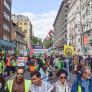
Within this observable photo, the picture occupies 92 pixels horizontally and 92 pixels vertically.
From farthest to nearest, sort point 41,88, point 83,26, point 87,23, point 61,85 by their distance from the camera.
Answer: point 83,26 < point 87,23 < point 61,85 < point 41,88

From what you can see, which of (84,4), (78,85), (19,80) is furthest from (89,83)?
(84,4)

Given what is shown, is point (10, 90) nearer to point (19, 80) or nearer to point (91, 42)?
point (19, 80)

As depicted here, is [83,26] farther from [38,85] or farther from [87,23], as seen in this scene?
[38,85]

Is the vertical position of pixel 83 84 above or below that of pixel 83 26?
below

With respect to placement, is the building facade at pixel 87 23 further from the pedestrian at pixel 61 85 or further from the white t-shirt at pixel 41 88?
the white t-shirt at pixel 41 88

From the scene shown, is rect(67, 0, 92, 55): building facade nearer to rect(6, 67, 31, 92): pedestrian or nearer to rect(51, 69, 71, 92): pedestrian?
rect(51, 69, 71, 92): pedestrian

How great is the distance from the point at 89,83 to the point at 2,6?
81482 mm

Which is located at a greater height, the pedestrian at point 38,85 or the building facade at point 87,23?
the building facade at point 87,23

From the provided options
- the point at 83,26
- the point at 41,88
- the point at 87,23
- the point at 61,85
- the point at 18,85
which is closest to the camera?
the point at 41,88

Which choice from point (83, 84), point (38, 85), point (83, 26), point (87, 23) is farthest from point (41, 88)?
point (83, 26)

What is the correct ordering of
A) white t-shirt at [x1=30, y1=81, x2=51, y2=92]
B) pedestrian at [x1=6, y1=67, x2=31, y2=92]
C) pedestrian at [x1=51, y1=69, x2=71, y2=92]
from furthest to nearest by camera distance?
pedestrian at [x1=51, y1=69, x2=71, y2=92]
pedestrian at [x1=6, y1=67, x2=31, y2=92]
white t-shirt at [x1=30, y1=81, x2=51, y2=92]

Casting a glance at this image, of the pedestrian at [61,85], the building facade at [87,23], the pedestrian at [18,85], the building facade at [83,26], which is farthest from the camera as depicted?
the building facade at [83,26]

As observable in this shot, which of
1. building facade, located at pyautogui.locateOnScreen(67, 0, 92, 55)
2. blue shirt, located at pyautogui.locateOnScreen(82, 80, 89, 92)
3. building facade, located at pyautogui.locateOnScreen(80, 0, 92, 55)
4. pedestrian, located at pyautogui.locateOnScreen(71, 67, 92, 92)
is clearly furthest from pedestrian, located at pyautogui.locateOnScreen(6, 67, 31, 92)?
building facade, located at pyautogui.locateOnScreen(80, 0, 92, 55)

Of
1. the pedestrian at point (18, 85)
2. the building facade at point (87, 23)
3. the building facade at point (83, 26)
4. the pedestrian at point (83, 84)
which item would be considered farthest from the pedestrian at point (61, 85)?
the building facade at point (87, 23)
